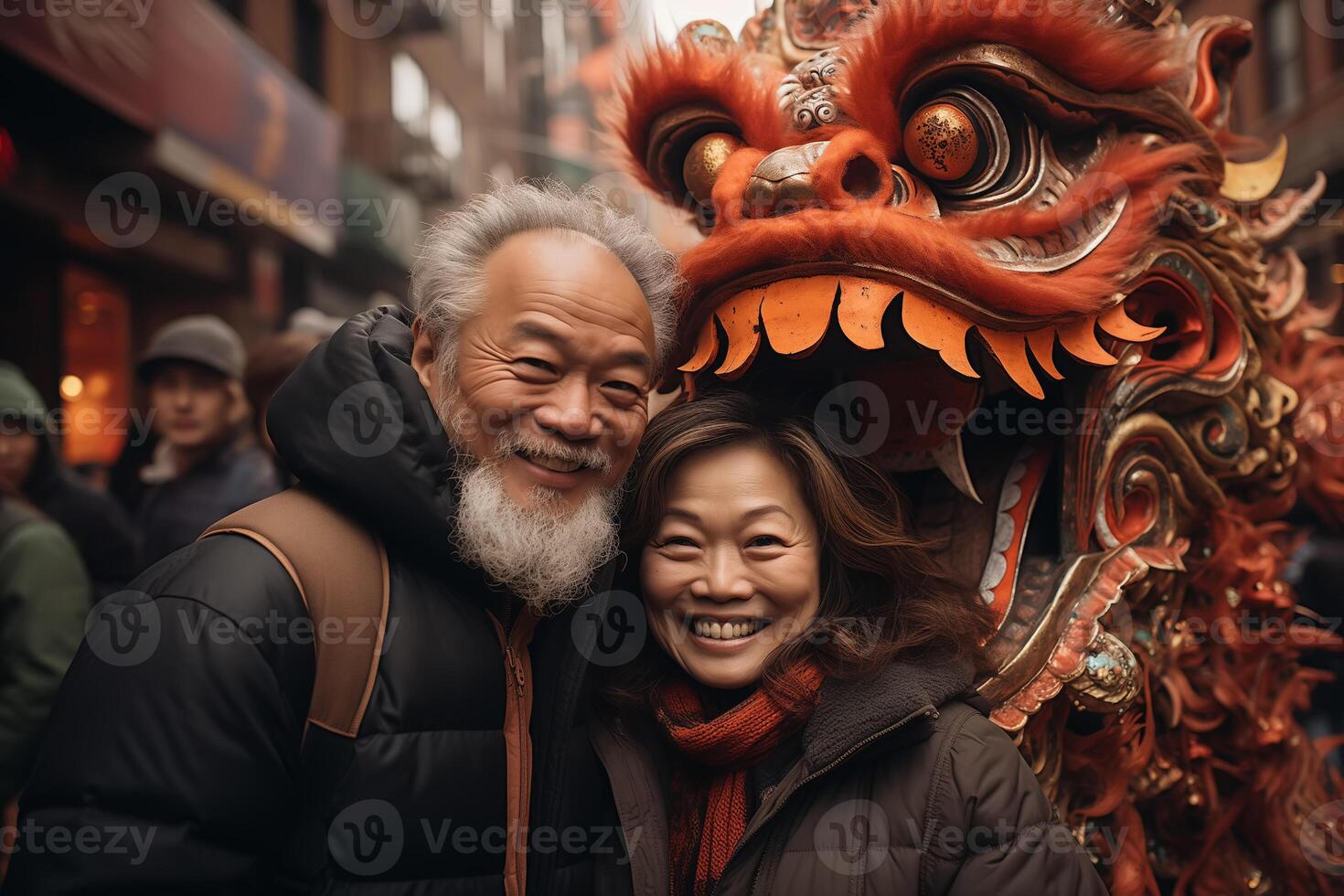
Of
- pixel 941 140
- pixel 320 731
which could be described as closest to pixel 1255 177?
pixel 941 140

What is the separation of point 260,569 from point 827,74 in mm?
1646

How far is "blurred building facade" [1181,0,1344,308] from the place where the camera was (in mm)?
9430

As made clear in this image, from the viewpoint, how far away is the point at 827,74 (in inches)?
90.5

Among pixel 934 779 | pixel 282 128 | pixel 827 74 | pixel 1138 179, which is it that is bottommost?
pixel 934 779

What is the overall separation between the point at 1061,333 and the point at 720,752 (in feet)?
3.84

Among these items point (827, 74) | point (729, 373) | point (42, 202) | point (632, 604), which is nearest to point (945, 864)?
point (632, 604)

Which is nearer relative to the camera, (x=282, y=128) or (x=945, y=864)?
(x=945, y=864)

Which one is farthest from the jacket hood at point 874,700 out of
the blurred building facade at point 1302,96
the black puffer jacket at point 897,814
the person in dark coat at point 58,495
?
the blurred building facade at point 1302,96

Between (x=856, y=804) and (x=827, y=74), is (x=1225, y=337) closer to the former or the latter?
(x=827, y=74)

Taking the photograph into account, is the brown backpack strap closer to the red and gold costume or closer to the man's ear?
the man's ear

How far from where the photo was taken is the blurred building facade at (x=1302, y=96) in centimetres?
943

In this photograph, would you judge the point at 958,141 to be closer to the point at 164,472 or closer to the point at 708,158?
the point at 708,158

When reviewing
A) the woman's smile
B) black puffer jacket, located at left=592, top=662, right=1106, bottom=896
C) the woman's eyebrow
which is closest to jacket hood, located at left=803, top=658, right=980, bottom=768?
black puffer jacket, located at left=592, top=662, right=1106, bottom=896

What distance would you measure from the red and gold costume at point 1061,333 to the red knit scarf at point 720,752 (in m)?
0.50
